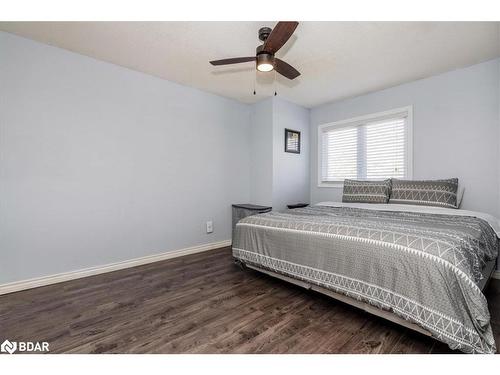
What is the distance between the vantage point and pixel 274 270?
2.28 metres

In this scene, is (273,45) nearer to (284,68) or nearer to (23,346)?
(284,68)

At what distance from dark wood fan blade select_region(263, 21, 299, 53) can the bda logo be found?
2.57m

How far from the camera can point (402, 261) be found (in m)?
1.51

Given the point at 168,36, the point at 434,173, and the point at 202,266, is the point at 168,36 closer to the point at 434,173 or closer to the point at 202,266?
the point at 202,266

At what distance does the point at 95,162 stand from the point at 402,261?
2.96 m

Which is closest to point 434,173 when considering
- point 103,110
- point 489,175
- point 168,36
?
point 489,175

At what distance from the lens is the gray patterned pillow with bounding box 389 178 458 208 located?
267 cm

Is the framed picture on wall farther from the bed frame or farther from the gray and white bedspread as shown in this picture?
the bed frame

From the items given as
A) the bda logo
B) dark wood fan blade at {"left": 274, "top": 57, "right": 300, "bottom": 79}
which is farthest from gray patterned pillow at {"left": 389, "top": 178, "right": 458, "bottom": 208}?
the bda logo

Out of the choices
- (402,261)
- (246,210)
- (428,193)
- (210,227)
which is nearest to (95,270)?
(210,227)

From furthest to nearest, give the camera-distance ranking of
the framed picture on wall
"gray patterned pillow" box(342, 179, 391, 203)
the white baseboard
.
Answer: the framed picture on wall, "gray patterned pillow" box(342, 179, 391, 203), the white baseboard

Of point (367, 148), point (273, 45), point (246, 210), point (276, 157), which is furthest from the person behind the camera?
point (276, 157)

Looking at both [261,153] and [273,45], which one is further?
[261,153]
